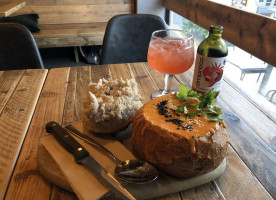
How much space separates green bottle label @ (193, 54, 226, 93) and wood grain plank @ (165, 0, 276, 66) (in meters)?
0.46

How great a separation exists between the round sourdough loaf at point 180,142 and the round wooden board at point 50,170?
0.17 meters

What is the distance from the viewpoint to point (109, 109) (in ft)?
1.94

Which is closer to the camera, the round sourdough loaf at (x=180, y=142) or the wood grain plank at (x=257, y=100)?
the round sourdough loaf at (x=180, y=142)

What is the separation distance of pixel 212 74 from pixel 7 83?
2.77 ft

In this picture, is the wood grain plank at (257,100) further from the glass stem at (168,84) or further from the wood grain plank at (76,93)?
the wood grain plank at (76,93)

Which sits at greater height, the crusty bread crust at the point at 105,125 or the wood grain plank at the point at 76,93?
the crusty bread crust at the point at 105,125

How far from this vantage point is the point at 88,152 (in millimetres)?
514

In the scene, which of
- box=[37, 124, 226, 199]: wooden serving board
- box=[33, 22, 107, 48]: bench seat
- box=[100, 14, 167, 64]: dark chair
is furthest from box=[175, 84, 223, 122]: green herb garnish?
box=[33, 22, 107, 48]: bench seat

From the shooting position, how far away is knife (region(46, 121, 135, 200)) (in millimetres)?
445

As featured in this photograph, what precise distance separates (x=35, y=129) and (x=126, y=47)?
0.92 metres

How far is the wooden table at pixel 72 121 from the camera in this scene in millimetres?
492

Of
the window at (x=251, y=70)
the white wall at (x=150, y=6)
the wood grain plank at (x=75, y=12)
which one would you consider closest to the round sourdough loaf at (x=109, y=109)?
the window at (x=251, y=70)

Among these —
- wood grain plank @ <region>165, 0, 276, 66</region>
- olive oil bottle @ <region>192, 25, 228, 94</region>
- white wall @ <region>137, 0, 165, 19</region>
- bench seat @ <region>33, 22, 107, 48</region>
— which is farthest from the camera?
white wall @ <region>137, 0, 165, 19</region>

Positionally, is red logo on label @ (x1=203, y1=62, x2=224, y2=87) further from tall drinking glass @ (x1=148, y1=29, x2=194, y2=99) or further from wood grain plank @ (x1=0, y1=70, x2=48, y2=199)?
wood grain plank @ (x1=0, y1=70, x2=48, y2=199)
